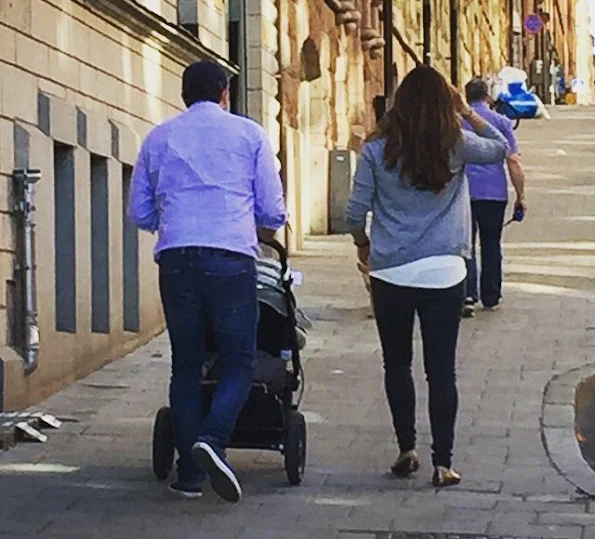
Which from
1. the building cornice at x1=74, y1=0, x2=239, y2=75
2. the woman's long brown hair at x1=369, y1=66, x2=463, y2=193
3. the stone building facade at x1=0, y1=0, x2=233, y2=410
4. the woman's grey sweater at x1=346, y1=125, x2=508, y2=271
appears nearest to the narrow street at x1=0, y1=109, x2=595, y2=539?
the stone building facade at x1=0, y1=0, x2=233, y2=410

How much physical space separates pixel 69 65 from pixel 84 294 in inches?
56.1

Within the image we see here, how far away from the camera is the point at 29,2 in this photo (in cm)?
933

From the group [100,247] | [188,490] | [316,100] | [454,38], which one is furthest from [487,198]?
[454,38]

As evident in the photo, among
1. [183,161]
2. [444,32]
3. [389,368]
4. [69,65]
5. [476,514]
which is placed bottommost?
[476,514]

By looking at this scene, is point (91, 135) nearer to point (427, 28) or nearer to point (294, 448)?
point (294, 448)

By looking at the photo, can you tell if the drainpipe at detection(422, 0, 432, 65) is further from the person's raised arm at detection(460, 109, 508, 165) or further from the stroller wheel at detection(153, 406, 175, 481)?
the stroller wheel at detection(153, 406, 175, 481)

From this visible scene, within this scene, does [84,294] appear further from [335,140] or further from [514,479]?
[335,140]

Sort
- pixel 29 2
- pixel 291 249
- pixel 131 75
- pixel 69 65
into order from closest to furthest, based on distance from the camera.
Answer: pixel 29 2 → pixel 69 65 → pixel 131 75 → pixel 291 249

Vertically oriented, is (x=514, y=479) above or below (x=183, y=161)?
below

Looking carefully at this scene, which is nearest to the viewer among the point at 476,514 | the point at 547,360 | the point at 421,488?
the point at 476,514

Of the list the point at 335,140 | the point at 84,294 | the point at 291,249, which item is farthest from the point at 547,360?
the point at 335,140

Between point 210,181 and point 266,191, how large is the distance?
0.25 m

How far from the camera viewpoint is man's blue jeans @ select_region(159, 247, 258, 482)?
21.7 ft

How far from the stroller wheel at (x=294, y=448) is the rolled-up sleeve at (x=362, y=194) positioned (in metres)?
0.86
